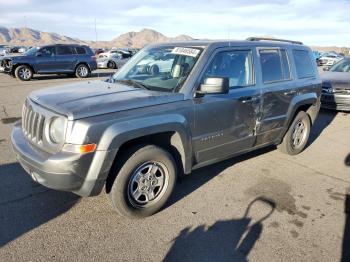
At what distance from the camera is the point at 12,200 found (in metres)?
4.05

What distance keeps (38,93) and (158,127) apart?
1.54 metres

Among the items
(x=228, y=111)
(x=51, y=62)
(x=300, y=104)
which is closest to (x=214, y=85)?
(x=228, y=111)

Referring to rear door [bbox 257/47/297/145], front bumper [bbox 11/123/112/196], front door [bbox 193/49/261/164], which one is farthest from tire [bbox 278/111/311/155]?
front bumper [bbox 11/123/112/196]

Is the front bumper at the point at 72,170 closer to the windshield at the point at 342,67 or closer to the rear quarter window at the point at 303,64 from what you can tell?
the rear quarter window at the point at 303,64

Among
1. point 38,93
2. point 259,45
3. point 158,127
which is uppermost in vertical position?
point 259,45

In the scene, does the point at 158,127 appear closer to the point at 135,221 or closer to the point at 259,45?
the point at 135,221

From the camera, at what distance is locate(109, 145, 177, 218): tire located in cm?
358

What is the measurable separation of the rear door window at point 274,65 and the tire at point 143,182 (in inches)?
82.3

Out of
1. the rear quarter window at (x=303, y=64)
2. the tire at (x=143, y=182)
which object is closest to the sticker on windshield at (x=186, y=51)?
the tire at (x=143, y=182)

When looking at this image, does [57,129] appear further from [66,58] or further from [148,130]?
[66,58]

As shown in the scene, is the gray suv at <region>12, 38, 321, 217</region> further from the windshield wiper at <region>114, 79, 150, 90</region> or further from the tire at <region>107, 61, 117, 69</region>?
the tire at <region>107, 61, 117, 69</region>

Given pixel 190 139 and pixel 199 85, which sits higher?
pixel 199 85

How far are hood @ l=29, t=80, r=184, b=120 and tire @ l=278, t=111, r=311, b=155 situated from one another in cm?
280

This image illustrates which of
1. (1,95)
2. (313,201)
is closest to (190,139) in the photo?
(313,201)
